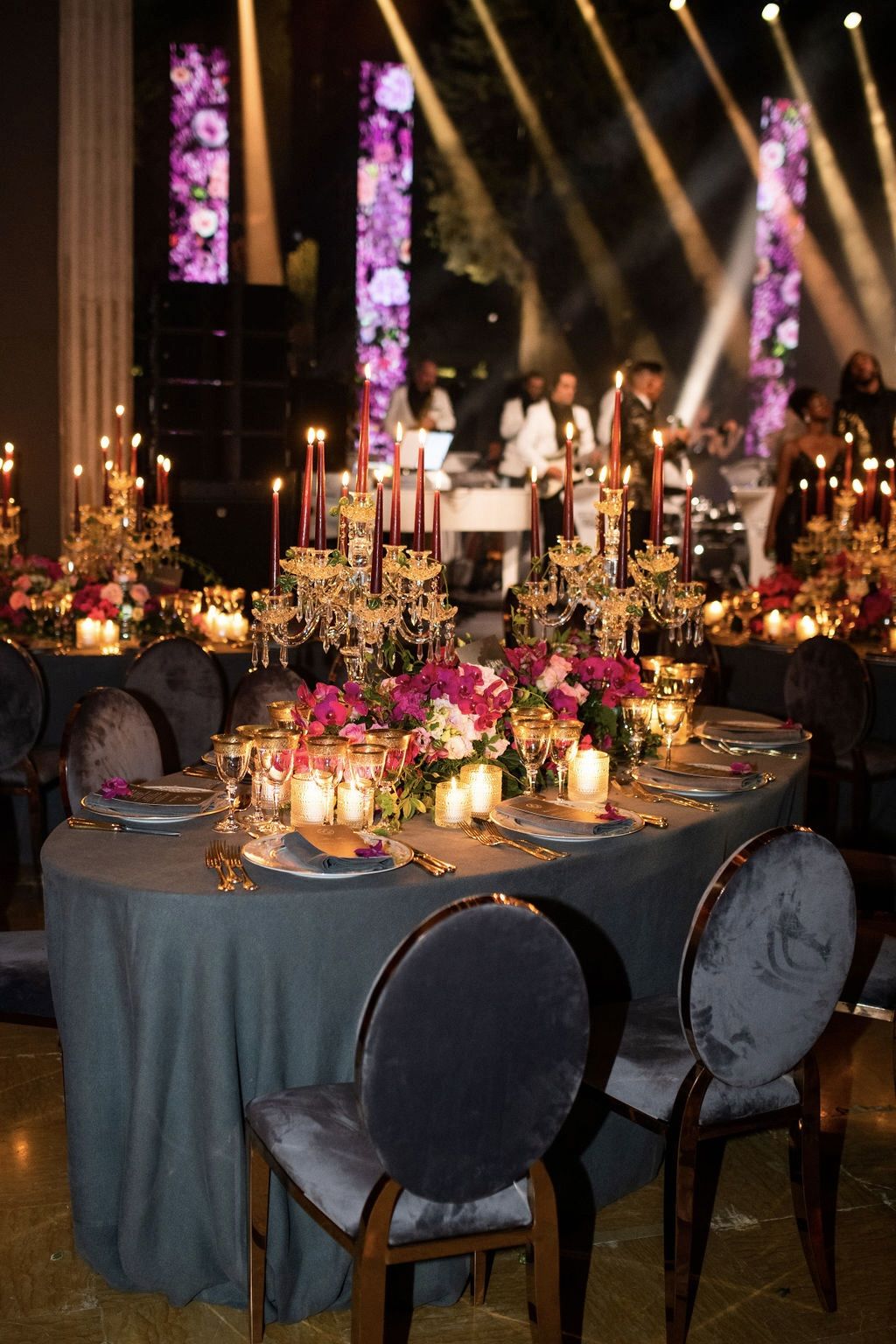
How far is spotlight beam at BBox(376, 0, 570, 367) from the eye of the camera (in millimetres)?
11844

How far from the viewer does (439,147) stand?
474 inches

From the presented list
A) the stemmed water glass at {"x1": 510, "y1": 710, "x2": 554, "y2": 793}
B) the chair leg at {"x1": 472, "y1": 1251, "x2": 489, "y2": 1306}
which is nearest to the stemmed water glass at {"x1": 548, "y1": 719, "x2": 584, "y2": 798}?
the stemmed water glass at {"x1": 510, "y1": 710, "x2": 554, "y2": 793}

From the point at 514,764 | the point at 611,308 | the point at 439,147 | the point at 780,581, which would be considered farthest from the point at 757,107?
the point at 514,764

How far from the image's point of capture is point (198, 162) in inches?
439

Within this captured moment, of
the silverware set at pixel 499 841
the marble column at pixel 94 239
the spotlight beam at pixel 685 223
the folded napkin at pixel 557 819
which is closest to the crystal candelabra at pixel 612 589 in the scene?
the folded napkin at pixel 557 819

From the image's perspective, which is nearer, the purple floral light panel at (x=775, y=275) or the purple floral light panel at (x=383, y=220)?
the purple floral light panel at (x=383, y=220)

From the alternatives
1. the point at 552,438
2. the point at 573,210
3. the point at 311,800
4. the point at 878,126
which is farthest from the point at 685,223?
the point at 311,800

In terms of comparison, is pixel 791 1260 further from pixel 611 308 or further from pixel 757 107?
pixel 757 107

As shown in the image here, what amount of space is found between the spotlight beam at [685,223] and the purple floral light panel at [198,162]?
3.78 metres

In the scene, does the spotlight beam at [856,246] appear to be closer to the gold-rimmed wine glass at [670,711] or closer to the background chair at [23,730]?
the background chair at [23,730]

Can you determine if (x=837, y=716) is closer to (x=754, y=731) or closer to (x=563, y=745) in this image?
(x=754, y=731)

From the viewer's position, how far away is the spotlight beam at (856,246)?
12.9 meters

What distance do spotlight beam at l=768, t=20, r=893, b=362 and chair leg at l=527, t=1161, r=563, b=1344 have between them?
12400 mm

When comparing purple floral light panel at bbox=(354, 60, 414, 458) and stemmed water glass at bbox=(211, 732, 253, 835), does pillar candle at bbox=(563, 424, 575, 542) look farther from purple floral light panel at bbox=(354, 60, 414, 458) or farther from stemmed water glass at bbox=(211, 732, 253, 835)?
purple floral light panel at bbox=(354, 60, 414, 458)
